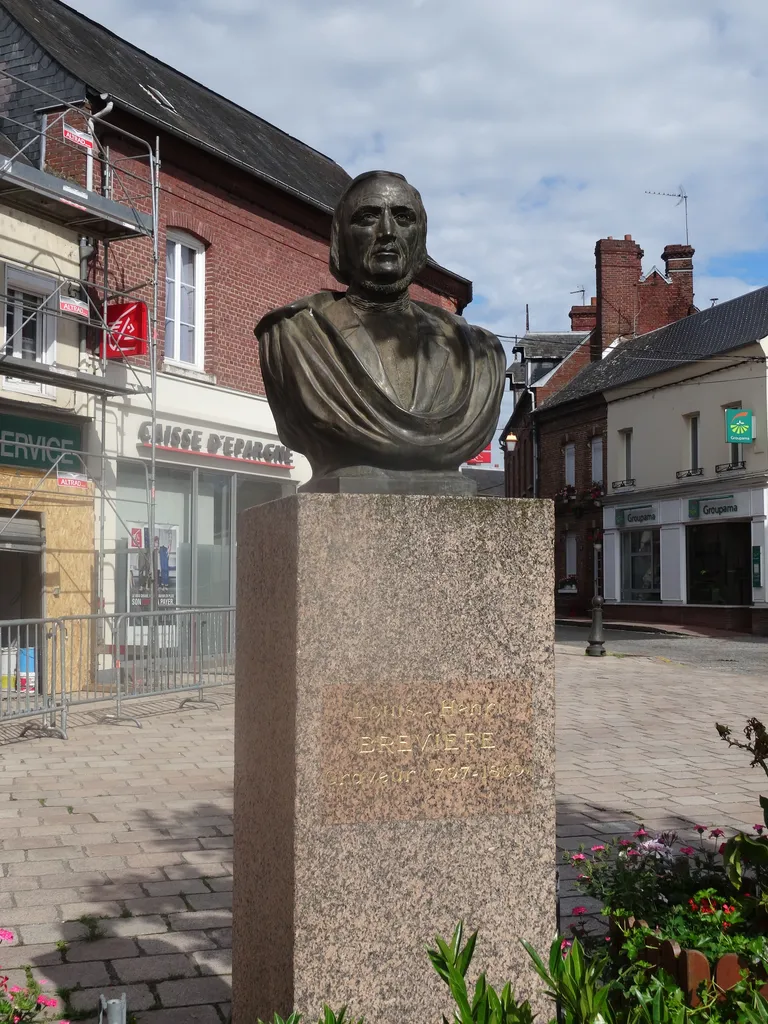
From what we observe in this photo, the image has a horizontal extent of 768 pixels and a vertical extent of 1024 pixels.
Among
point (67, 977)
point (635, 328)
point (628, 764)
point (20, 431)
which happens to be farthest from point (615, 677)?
point (635, 328)

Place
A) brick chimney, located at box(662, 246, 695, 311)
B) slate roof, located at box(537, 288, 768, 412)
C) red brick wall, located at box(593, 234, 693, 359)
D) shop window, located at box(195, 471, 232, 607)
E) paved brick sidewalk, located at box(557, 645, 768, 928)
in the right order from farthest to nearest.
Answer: brick chimney, located at box(662, 246, 695, 311) < red brick wall, located at box(593, 234, 693, 359) < slate roof, located at box(537, 288, 768, 412) < shop window, located at box(195, 471, 232, 607) < paved brick sidewalk, located at box(557, 645, 768, 928)

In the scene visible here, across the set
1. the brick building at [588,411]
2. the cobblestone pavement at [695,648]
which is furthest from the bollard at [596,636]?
the brick building at [588,411]

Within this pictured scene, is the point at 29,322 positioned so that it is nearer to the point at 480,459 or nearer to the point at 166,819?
the point at 166,819

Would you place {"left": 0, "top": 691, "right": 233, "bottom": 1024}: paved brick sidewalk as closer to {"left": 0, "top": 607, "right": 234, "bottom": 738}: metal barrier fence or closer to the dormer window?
{"left": 0, "top": 607, "right": 234, "bottom": 738}: metal barrier fence

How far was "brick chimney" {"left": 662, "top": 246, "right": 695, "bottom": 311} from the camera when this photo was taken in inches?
1559

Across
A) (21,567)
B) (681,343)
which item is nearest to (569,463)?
(681,343)

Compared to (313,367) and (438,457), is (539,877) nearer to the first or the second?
(438,457)

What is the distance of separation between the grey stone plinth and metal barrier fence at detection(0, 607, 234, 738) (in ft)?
25.1

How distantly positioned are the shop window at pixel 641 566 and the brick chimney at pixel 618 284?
8390 millimetres

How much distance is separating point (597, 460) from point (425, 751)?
116 feet

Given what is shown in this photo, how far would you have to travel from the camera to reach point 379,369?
3.84 m

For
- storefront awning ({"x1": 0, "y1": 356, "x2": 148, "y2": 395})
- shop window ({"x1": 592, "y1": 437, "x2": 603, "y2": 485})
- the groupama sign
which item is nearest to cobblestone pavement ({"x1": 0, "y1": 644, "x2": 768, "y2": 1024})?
storefront awning ({"x1": 0, "y1": 356, "x2": 148, "y2": 395})

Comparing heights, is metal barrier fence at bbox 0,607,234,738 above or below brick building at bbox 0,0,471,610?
below

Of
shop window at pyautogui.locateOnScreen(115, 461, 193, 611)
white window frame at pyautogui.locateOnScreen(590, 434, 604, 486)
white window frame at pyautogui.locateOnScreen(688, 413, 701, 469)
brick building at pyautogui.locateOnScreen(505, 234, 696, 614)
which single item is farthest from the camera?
brick building at pyautogui.locateOnScreen(505, 234, 696, 614)
